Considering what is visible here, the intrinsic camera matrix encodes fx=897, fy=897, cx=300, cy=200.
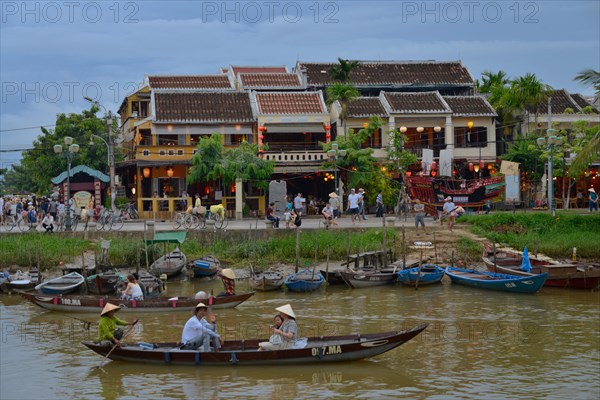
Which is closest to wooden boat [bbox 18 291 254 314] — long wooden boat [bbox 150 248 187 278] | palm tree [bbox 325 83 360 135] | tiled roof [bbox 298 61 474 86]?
long wooden boat [bbox 150 248 187 278]

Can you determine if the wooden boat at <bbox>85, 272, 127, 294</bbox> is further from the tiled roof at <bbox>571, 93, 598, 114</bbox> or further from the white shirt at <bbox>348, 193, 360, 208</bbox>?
the tiled roof at <bbox>571, 93, 598, 114</bbox>

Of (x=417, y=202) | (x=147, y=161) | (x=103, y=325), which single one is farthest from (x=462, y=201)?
(x=103, y=325)

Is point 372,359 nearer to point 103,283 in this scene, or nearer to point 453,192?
point 103,283

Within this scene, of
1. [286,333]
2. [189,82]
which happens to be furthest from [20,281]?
[189,82]

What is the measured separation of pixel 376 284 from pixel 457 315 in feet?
19.7

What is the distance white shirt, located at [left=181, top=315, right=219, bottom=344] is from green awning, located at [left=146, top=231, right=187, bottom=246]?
16.4 metres

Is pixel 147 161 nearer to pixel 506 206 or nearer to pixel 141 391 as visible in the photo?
pixel 506 206

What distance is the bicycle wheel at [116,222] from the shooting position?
3928 cm

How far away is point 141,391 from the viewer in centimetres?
1866

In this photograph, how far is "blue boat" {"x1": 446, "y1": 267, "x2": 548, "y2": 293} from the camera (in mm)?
30375

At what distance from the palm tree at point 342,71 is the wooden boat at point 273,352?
35.4 meters

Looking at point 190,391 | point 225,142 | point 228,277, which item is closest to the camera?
point 190,391

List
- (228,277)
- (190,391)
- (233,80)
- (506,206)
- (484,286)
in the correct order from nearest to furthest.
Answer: (190,391)
(228,277)
(484,286)
(506,206)
(233,80)

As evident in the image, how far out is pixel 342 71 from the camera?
54031mm
